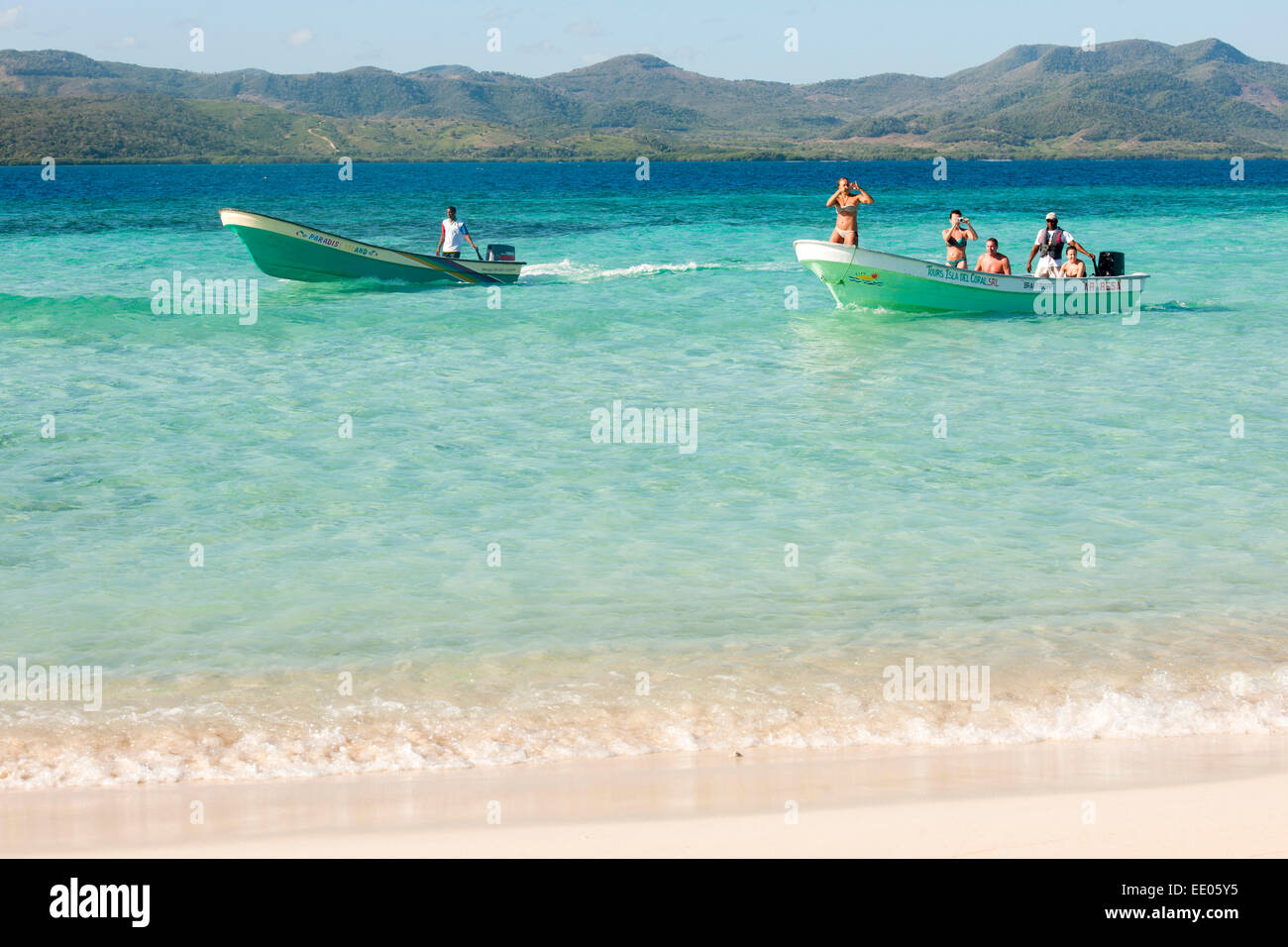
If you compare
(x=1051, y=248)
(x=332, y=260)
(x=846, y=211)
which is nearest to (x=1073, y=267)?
(x=1051, y=248)

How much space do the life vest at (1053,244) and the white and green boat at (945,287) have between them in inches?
24.7

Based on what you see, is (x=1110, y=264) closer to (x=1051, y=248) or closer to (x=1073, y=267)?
(x=1073, y=267)

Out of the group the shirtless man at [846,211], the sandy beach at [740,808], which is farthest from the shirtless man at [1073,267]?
the sandy beach at [740,808]

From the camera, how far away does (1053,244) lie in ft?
70.3

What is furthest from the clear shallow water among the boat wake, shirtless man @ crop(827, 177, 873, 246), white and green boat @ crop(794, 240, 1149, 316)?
the boat wake

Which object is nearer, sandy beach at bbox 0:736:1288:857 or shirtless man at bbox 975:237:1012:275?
sandy beach at bbox 0:736:1288:857

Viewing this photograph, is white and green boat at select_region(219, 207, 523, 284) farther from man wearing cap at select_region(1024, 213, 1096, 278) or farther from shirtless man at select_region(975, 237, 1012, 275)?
man wearing cap at select_region(1024, 213, 1096, 278)

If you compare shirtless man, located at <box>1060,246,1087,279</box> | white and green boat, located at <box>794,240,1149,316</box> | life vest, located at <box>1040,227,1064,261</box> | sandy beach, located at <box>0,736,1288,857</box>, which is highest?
life vest, located at <box>1040,227,1064,261</box>

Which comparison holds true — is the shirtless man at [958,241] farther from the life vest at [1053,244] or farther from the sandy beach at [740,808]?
the sandy beach at [740,808]

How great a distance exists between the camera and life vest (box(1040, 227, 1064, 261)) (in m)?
21.3

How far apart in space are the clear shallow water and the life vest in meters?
1.36

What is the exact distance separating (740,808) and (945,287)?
17476mm

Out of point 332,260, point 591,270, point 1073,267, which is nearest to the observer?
point 1073,267

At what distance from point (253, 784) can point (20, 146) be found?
8929 inches
